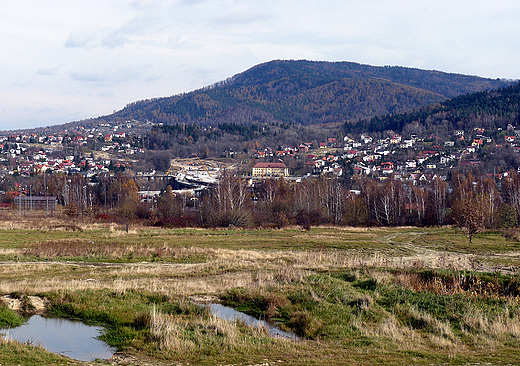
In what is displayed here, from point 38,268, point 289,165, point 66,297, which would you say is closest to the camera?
point 66,297

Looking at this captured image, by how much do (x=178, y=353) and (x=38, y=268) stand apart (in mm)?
13341

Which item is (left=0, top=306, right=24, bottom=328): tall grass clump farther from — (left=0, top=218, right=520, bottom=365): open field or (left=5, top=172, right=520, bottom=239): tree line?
(left=5, top=172, right=520, bottom=239): tree line

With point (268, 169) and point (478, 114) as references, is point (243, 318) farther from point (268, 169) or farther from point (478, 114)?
point (478, 114)

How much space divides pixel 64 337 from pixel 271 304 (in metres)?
6.16

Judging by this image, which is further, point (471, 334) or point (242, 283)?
point (242, 283)

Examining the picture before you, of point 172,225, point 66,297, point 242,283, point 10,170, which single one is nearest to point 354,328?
point 242,283

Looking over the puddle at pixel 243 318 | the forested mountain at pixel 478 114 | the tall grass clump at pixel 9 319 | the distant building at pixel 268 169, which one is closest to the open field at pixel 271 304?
the tall grass clump at pixel 9 319

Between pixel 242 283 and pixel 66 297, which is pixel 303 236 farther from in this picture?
pixel 66 297

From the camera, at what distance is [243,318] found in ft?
48.0

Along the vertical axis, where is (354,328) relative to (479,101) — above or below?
below

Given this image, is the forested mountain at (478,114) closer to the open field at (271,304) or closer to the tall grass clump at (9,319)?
the open field at (271,304)

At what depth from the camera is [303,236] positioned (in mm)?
40656

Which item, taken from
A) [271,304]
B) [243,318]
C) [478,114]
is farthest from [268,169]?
[243,318]

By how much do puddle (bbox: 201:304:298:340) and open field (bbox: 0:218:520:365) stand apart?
12.4 inches
